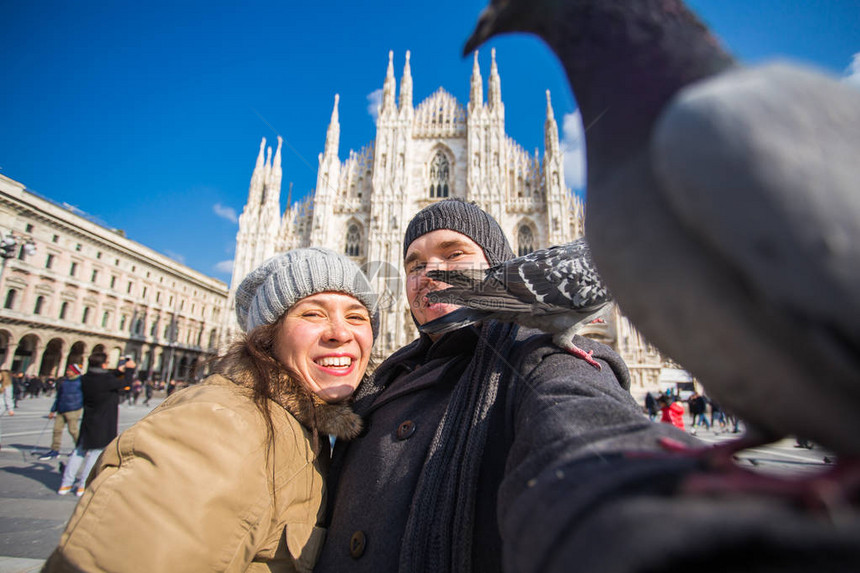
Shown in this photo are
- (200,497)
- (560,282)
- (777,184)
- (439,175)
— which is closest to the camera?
(777,184)

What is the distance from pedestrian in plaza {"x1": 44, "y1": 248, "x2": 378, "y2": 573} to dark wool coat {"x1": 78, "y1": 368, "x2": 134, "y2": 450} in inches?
148

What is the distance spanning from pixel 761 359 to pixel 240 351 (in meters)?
1.44

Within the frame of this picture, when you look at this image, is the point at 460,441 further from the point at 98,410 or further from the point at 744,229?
the point at 98,410

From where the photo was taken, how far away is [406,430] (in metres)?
1.19

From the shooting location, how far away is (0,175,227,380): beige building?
19.5m

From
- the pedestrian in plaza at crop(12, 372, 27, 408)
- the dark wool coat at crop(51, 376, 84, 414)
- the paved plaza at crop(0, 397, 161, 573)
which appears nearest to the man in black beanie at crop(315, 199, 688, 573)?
the paved plaza at crop(0, 397, 161, 573)

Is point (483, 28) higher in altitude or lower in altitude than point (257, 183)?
lower

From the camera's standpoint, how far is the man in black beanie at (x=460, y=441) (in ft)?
2.32

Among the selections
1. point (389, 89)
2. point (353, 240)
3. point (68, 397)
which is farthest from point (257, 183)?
point (68, 397)

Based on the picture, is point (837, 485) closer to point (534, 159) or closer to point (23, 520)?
point (23, 520)

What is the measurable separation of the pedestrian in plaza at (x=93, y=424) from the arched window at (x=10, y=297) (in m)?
22.9

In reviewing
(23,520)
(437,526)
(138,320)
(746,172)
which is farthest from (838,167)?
(138,320)

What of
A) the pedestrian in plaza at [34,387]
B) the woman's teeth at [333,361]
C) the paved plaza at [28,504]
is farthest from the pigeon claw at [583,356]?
the pedestrian in plaza at [34,387]

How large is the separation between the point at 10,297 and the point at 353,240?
1723 cm
